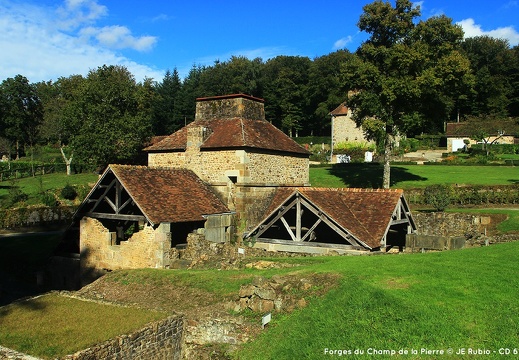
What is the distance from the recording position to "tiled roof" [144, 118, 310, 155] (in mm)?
23281

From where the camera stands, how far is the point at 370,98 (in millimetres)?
32219

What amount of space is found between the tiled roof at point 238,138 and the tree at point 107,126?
1474 cm

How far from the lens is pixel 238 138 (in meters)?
23.2

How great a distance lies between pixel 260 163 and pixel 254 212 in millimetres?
2557

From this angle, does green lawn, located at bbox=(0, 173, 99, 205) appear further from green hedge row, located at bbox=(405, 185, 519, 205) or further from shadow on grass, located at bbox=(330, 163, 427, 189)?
green hedge row, located at bbox=(405, 185, 519, 205)

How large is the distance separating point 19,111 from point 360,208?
2927 inches

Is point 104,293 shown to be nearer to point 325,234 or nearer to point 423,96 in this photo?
point 325,234

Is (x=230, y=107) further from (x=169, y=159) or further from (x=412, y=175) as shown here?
(x=412, y=175)

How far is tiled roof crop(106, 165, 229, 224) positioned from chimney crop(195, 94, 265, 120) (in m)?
4.61

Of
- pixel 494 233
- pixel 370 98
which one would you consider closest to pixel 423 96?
pixel 370 98

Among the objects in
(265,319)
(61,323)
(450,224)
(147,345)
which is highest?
(450,224)

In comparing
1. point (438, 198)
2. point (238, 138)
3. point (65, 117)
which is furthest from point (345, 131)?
point (238, 138)

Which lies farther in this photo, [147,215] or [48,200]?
[48,200]

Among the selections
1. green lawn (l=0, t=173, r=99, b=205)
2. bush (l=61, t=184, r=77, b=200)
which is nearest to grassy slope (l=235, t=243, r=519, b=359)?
bush (l=61, t=184, r=77, b=200)
